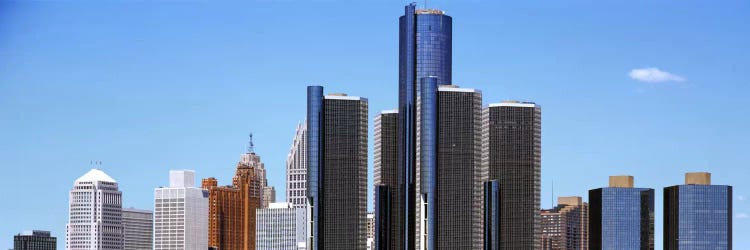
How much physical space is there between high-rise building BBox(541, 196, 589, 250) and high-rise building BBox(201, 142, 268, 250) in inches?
574

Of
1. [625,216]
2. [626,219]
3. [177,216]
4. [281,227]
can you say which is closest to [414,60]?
[625,216]

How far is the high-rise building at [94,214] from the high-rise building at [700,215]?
88.0 feet

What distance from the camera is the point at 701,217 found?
53094 millimetres

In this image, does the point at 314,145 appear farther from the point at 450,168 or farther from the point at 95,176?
the point at 95,176

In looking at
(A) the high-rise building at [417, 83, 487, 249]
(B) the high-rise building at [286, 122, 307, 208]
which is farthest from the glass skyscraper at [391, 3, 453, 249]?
(B) the high-rise building at [286, 122, 307, 208]

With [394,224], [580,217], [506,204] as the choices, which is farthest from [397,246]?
[580,217]

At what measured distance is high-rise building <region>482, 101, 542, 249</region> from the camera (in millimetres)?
53094

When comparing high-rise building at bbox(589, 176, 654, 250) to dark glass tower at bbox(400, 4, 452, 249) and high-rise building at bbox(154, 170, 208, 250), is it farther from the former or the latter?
high-rise building at bbox(154, 170, 208, 250)

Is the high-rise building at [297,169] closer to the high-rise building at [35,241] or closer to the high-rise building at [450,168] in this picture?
the high-rise building at [35,241]

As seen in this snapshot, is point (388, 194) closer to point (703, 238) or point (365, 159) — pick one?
point (365, 159)

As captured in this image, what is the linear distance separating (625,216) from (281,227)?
14848 millimetres

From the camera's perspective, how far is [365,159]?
5384 centimetres

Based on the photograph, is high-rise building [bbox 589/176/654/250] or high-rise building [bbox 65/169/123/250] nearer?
high-rise building [bbox 589/176/654/250]

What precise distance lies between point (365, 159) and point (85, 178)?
70.9 ft
